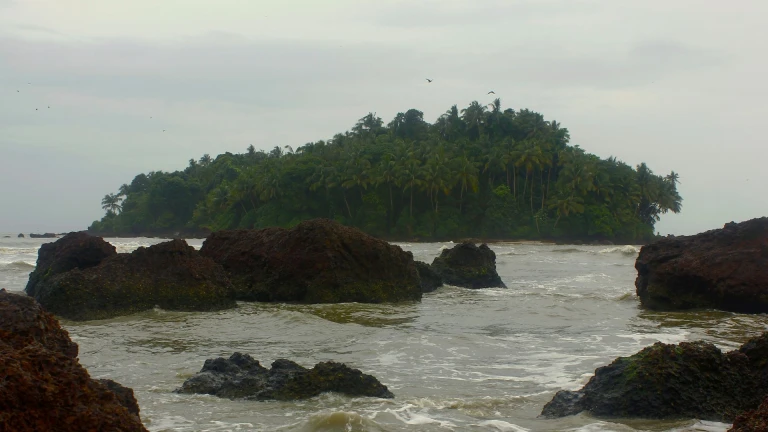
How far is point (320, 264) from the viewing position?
14047mm

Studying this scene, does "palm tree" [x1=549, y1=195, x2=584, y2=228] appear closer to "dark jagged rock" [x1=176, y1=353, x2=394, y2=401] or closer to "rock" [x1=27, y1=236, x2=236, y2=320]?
"rock" [x1=27, y1=236, x2=236, y2=320]

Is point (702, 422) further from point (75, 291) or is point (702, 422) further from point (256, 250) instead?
point (256, 250)

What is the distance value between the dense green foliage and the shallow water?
55.2 metres

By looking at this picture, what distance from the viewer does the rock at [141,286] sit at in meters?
11.5

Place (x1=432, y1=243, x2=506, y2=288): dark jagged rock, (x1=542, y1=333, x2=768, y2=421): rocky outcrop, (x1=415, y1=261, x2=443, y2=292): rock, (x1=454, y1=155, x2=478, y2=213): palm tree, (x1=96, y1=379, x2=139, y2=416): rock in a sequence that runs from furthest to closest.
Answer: (x1=454, y1=155, x2=478, y2=213): palm tree, (x1=432, y1=243, x2=506, y2=288): dark jagged rock, (x1=415, y1=261, x2=443, y2=292): rock, (x1=542, y1=333, x2=768, y2=421): rocky outcrop, (x1=96, y1=379, x2=139, y2=416): rock

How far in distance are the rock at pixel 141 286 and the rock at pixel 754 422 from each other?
946 cm

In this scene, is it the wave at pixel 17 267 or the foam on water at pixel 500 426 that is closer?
the foam on water at pixel 500 426

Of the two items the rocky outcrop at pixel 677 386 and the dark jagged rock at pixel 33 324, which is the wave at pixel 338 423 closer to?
the rocky outcrop at pixel 677 386

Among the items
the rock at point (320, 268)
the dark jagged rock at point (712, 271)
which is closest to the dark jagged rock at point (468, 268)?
the rock at point (320, 268)

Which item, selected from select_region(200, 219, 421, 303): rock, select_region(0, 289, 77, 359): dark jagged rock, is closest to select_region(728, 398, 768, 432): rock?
select_region(0, 289, 77, 359): dark jagged rock

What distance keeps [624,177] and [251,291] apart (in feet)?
217

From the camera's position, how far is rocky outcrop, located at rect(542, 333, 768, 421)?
220 inches

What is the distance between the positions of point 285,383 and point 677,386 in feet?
10.2

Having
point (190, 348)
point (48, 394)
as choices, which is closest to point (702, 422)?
point (48, 394)
